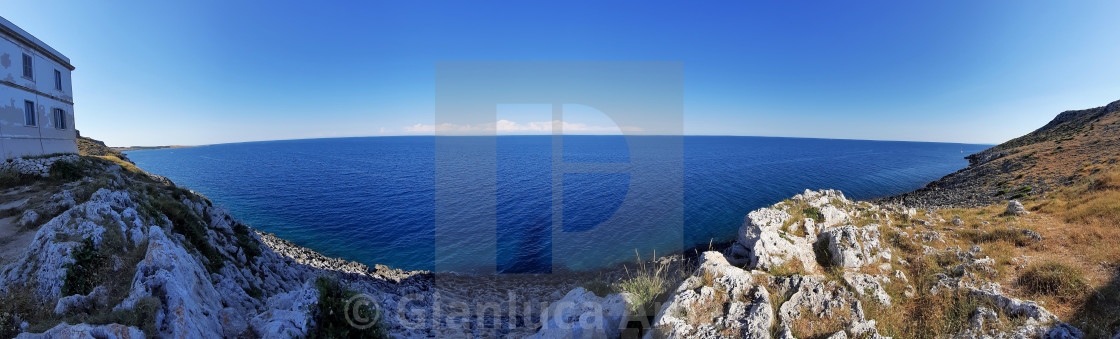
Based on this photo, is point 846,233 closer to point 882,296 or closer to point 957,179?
A: point 882,296

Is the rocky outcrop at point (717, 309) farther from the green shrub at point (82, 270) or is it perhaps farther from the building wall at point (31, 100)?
the building wall at point (31, 100)

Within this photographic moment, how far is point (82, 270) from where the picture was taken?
27.1 ft

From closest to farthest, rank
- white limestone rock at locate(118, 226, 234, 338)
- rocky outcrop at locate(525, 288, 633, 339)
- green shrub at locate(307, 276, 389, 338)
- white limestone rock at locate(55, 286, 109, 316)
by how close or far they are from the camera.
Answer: white limestone rock at locate(55, 286, 109, 316) → white limestone rock at locate(118, 226, 234, 338) → green shrub at locate(307, 276, 389, 338) → rocky outcrop at locate(525, 288, 633, 339)

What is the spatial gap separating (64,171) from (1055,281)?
3617 centimetres

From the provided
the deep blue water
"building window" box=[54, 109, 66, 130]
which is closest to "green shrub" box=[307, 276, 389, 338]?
the deep blue water

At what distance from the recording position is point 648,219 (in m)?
39.2

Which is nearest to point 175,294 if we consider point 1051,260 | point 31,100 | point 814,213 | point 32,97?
point 814,213

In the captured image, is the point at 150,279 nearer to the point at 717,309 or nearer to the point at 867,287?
the point at 717,309

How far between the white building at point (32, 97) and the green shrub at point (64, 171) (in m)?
9.27

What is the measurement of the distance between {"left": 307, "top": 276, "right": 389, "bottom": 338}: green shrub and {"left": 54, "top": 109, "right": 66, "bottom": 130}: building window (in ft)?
103

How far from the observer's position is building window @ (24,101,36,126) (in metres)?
21.0

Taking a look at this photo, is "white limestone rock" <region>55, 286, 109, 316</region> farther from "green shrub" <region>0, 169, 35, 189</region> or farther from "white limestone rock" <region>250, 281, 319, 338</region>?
"green shrub" <region>0, 169, 35, 189</region>

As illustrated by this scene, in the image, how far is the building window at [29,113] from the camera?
68.9 feet

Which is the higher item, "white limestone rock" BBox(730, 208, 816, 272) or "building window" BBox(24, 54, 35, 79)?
"building window" BBox(24, 54, 35, 79)
